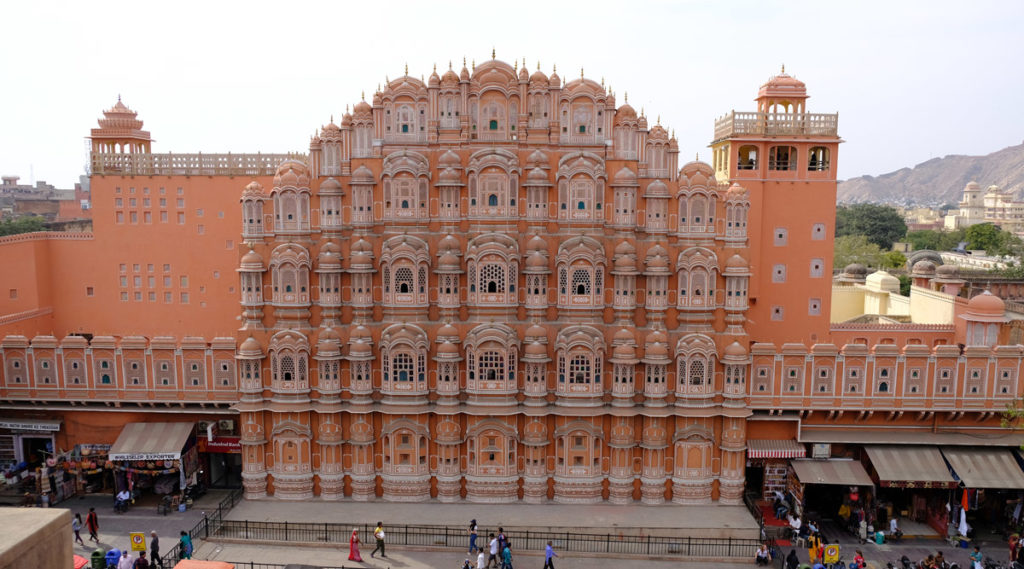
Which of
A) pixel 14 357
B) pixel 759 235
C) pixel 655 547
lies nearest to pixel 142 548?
pixel 14 357

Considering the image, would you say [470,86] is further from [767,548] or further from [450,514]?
[767,548]

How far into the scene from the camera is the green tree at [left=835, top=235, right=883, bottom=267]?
74.7 m

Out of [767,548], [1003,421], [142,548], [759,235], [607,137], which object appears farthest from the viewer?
[759,235]

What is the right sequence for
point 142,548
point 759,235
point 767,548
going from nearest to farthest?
point 142,548 → point 767,548 → point 759,235

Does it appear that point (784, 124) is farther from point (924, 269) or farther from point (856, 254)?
point (856, 254)

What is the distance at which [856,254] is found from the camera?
254 feet

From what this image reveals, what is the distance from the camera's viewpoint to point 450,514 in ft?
98.1

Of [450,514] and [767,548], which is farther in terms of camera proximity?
[450,514]

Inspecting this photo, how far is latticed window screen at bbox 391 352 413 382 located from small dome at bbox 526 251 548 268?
646 cm

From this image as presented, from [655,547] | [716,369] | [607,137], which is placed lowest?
[655,547]

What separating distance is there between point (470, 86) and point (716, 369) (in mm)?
15903

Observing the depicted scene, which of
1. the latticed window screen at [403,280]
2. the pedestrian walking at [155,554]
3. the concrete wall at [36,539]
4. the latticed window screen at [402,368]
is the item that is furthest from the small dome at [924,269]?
the concrete wall at [36,539]

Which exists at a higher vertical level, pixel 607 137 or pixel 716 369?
pixel 607 137

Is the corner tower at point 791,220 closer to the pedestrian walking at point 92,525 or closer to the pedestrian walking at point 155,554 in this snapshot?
the pedestrian walking at point 155,554
